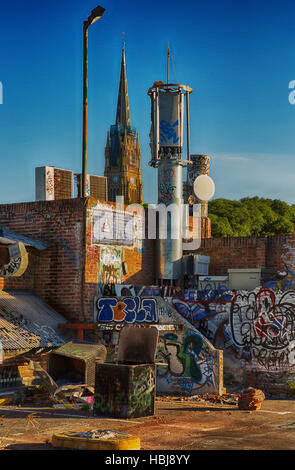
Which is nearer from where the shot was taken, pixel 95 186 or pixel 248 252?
pixel 248 252

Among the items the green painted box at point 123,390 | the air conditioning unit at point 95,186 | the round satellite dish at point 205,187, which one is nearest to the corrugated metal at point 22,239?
the air conditioning unit at point 95,186

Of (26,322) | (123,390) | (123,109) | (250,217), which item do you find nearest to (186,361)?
(26,322)

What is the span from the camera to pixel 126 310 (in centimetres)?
1783

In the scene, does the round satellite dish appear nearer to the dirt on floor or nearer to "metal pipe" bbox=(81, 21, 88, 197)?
"metal pipe" bbox=(81, 21, 88, 197)

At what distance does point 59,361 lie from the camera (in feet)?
52.4

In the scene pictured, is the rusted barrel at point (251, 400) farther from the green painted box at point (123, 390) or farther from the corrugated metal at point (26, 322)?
the corrugated metal at point (26, 322)

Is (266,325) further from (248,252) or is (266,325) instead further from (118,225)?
(118,225)

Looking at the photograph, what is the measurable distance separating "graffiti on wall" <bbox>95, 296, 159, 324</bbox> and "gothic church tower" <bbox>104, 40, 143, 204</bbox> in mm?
131574

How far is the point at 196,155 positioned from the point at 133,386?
28.8 metres

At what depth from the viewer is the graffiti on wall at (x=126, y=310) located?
1778 centimetres

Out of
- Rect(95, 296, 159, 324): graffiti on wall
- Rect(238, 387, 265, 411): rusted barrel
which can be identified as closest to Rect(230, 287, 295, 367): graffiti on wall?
Rect(95, 296, 159, 324): graffiti on wall

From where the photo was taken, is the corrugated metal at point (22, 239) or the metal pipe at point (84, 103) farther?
the metal pipe at point (84, 103)

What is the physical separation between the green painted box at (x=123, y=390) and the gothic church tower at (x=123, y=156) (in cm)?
13641

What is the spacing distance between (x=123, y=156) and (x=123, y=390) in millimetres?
143556
